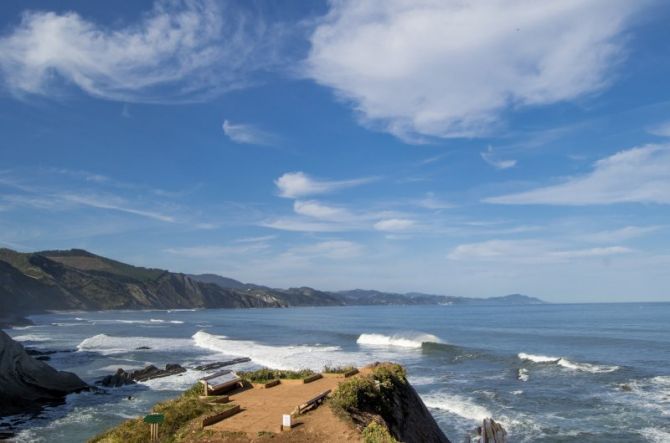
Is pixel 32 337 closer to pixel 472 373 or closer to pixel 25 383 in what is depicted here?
pixel 25 383

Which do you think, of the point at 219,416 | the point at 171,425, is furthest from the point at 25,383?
the point at 219,416

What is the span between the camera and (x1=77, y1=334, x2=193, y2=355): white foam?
188 ft

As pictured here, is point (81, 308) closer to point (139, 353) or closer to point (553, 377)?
point (139, 353)

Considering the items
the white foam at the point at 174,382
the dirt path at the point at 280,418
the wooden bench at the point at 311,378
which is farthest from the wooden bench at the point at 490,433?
the white foam at the point at 174,382

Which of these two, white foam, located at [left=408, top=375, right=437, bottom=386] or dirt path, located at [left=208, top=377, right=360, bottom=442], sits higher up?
dirt path, located at [left=208, top=377, right=360, bottom=442]

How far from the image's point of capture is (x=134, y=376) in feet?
123

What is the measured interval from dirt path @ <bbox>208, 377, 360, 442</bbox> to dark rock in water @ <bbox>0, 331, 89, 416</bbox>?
17354 millimetres

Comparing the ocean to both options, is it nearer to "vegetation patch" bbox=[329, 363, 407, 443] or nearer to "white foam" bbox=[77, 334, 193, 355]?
"white foam" bbox=[77, 334, 193, 355]

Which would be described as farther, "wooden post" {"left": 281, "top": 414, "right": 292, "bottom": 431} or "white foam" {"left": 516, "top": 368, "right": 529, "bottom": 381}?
"white foam" {"left": 516, "top": 368, "right": 529, "bottom": 381}

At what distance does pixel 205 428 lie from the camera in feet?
45.1

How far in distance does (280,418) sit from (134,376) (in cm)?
2702

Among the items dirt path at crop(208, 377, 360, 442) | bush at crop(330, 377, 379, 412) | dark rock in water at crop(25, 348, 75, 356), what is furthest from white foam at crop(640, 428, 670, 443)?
dark rock in water at crop(25, 348, 75, 356)

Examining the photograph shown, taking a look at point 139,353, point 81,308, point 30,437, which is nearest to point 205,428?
point 30,437

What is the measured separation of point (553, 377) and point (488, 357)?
11.6m
